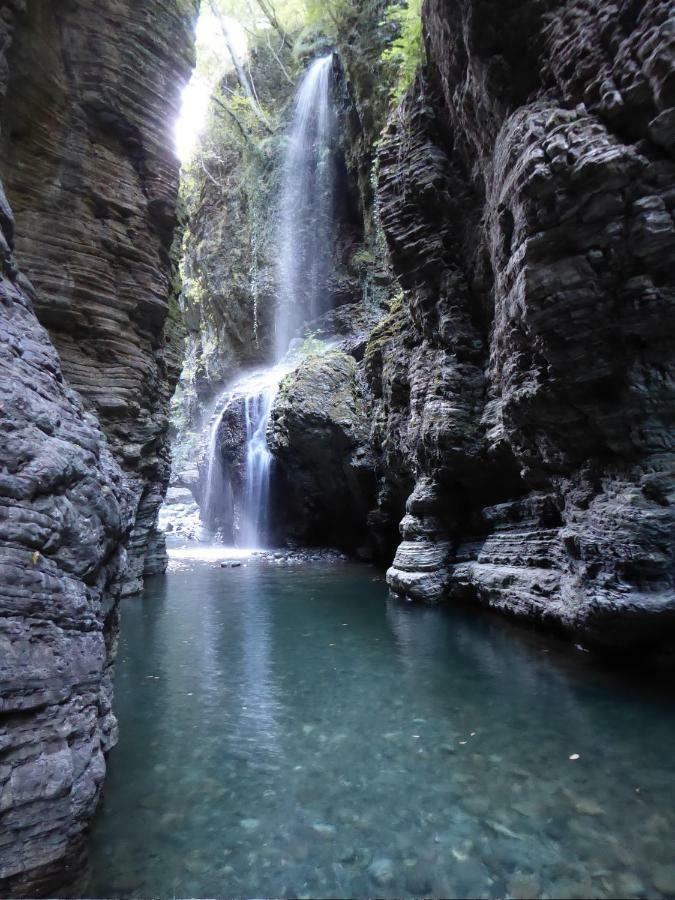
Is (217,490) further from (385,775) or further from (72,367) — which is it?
(385,775)

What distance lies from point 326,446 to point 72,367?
1272 centimetres

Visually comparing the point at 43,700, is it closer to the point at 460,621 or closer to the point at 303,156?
the point at 460,621

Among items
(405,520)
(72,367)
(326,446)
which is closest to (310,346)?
(326,446)

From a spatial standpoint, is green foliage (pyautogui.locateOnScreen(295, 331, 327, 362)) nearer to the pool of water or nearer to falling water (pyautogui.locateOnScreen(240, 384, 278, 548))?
falling water (pyautogui.locateOnScreen(240, 384, 278, 548))

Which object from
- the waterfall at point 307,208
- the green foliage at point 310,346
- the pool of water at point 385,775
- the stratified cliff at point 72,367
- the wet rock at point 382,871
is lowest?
the wet rock at point 382,871

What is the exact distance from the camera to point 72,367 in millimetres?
8094

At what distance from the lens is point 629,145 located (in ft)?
19.6

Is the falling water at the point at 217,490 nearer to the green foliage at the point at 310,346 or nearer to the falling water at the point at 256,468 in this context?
the falling water at the point at 256,468

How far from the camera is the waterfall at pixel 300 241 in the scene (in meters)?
28.7

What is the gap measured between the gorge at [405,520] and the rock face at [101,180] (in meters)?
0.05

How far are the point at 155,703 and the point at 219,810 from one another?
259 centimetres

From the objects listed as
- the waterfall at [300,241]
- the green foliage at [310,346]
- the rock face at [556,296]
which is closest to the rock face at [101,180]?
the rock face at [556,296]

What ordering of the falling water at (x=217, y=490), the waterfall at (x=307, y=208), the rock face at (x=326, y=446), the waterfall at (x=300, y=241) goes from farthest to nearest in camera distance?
the waterfall at (x=307, y=208) < the waterfall at (x=300, y=241) < the falling water at (x=217, y=490) < the rock face at (x=326, y=446)

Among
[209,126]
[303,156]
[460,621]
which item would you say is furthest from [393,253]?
[209,126]
